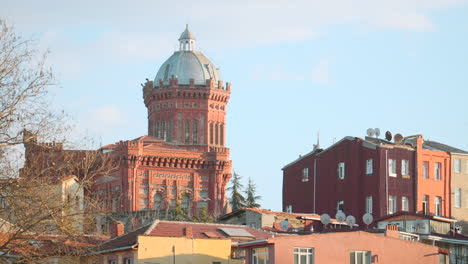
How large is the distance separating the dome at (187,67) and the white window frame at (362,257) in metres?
70.4

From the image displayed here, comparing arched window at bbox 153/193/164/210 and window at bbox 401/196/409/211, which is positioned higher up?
arched window at bbox 153/193/164/210

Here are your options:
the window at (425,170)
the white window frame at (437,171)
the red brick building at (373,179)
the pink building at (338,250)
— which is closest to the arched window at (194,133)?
the red brick building at (373,179)

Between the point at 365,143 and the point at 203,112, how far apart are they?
127ft

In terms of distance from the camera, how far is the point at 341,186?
271ft

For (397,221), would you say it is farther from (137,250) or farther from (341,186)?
(137,250)

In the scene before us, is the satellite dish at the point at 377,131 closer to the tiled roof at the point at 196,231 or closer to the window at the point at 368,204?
the window at the point at 368,204

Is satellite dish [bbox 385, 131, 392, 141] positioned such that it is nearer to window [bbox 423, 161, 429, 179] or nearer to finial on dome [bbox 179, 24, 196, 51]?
window [bbox 423, 161, 429, 179]

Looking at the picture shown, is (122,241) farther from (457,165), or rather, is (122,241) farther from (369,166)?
(457,165)

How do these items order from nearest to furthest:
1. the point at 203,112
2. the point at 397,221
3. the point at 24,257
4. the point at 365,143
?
the point at 24,257, the point at 397,221, the point at 365,143, the point at 203,112

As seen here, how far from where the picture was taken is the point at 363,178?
82000 millimetres

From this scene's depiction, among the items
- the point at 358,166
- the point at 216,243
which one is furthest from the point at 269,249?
the point at 358,166

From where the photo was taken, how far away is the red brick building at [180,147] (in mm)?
107500

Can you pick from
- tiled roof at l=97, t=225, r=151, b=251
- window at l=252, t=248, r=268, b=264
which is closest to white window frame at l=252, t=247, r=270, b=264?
window at l=252, t=248, r=268, b=264

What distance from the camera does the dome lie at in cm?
11988
